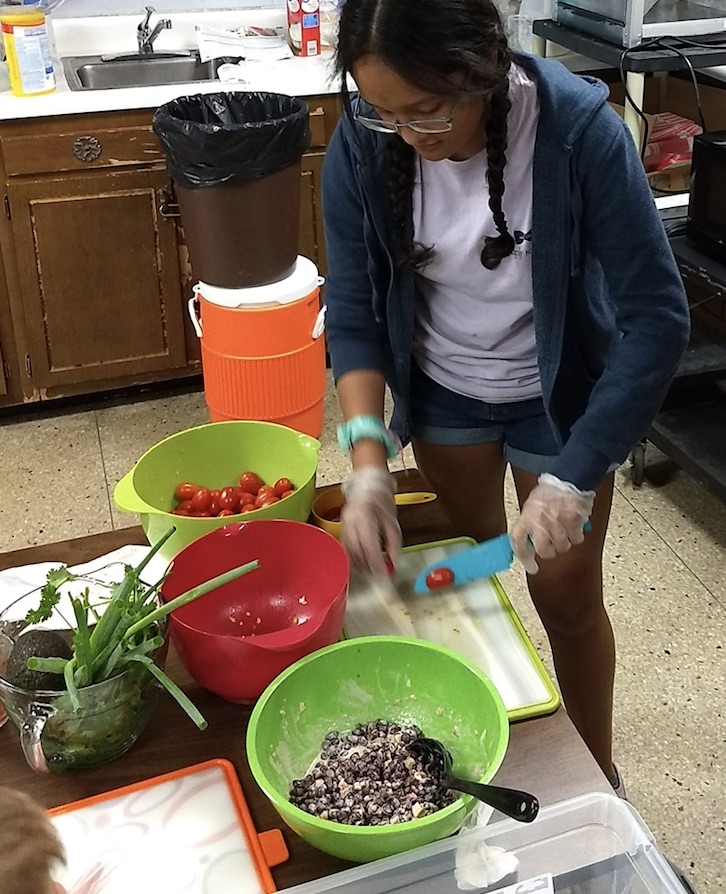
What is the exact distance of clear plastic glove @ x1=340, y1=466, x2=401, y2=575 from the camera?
44.8 inches

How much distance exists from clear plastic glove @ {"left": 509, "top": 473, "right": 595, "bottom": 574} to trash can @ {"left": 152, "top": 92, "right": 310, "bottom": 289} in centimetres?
155

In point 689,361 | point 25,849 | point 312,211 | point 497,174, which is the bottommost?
point 689,361

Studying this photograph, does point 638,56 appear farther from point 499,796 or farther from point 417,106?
point 499,796

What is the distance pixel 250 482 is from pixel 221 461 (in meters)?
0.06

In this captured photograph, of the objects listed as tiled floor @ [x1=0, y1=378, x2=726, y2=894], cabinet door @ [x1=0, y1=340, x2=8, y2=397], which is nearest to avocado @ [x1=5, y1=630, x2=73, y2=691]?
tiled floor @ [x1=0, y1=378, x2=726, y2=894]

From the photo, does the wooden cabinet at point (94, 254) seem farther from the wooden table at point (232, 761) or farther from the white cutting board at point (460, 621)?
the wooden table at point (232, 761)

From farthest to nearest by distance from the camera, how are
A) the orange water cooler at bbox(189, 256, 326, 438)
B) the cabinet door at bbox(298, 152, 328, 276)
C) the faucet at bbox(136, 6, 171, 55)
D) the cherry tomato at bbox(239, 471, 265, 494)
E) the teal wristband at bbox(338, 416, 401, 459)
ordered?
the faucet at bbox(136, 6, 171, 55), the cabinet door at bbox(298, 152, 328, 276), the orange water cooler at bbox(189, 256, 326, 438), the cherry tomato at bbox(239, 471, 265, 494), the teal wristband at bbox(338, 416, 401, 459)

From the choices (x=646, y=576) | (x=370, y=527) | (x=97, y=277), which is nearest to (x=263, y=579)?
(x=370, y=527)

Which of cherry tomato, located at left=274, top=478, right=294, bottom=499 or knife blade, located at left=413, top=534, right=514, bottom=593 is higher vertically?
knife blade, located at left=413, top=534, right=514, bottom=593

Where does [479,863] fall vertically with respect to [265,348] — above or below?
above

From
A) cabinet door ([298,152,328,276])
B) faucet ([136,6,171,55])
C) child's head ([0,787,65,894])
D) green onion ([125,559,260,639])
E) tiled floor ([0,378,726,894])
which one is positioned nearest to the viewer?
child's head ([0,787,65,894])

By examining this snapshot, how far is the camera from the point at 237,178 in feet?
8.07

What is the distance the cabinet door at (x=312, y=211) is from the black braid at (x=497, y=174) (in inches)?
65.7

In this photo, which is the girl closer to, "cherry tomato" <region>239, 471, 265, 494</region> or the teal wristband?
the teal wristband
